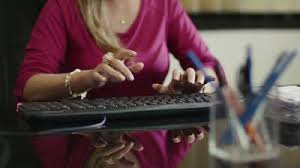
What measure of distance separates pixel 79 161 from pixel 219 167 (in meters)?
0.27

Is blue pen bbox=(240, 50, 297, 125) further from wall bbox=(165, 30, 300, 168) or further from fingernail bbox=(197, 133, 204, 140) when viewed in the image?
wall bbox=(165, 30, 300, 168)

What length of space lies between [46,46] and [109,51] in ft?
0.52

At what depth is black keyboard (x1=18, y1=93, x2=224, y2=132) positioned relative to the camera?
3.35 ft

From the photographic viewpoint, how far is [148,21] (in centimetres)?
153

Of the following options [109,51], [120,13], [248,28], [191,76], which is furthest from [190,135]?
[248,28]

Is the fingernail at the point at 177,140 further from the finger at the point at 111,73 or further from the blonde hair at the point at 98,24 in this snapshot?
the blonde hair at the point at 98,24

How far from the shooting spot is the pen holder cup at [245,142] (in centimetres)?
65

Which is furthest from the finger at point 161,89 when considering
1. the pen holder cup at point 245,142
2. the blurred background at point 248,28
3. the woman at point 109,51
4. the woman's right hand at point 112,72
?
the blurred background at point 248,28

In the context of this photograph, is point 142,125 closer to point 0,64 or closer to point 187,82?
point 187,82

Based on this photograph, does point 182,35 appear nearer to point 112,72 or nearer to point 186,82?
point 186,82

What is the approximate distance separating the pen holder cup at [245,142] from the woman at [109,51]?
31 centimetres

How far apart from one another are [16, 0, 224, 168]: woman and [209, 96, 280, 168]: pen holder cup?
31cm

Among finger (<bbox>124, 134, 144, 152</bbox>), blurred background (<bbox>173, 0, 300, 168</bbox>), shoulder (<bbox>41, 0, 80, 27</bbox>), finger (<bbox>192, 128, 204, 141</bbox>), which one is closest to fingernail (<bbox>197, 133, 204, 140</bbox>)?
finger (<bbox>192, 128, 204, 141</bbox>)

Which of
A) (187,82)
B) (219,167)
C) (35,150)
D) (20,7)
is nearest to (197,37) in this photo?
(187,82)
